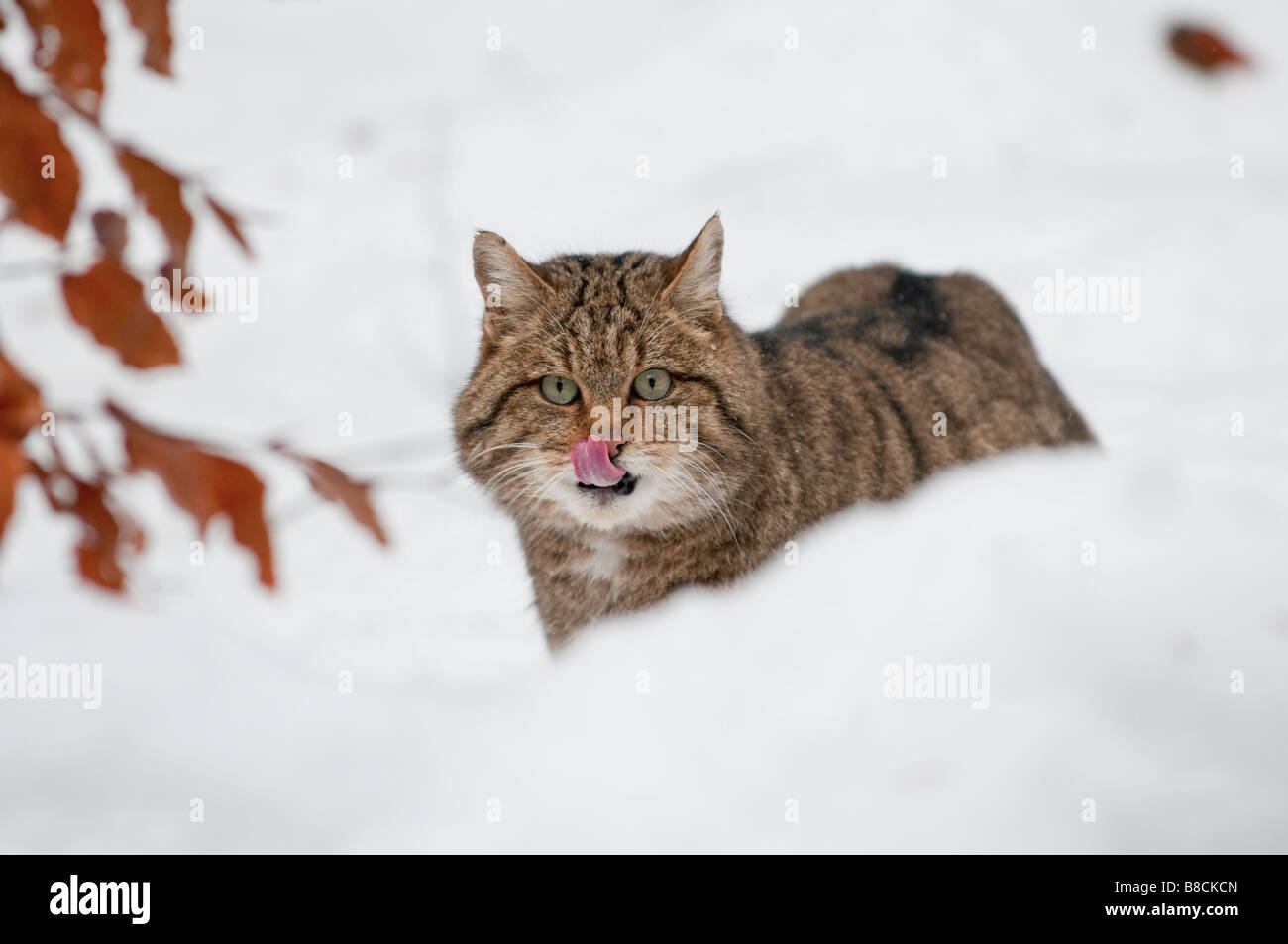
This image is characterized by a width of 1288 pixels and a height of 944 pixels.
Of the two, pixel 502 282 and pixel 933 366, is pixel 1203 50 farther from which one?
pixel 502 282

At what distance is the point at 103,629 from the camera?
12.4 ft

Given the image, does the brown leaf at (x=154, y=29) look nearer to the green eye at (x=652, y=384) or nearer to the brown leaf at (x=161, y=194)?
the brown leaf at (x=161, y=194)

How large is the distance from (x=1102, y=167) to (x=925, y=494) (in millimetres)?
5848

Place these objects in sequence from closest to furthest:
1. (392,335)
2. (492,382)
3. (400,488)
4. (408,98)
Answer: (492,382), (400,488), (392,335), (408,98)

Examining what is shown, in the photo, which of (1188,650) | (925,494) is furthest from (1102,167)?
(1188,650)

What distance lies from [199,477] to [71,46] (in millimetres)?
738

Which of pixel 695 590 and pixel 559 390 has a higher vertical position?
pixel 559 390

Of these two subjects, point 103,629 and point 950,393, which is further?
point 950,393

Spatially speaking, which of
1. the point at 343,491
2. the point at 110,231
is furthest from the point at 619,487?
the point at 110,231

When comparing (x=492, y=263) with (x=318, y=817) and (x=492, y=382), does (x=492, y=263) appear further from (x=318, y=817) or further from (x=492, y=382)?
(x=318, y=817)

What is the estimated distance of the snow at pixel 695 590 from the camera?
253 centimetres

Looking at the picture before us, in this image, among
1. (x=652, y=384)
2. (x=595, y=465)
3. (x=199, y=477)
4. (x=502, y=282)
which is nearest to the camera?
(x=199, y=477)

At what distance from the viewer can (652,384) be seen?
346 centimetres

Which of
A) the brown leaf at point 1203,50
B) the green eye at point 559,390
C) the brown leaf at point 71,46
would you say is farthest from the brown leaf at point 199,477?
the brown leaf at point 1203,50
